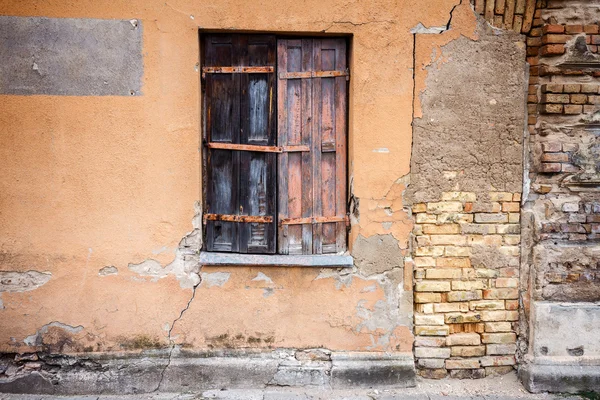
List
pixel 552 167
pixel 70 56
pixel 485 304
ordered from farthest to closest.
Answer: pixel 485 304 → pixel 552 167 → pixel 70 56

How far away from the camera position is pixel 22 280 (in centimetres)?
382

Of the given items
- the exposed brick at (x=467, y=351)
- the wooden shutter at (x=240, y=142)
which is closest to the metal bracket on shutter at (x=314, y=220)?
the wooden shutter at (x=240, y=142)

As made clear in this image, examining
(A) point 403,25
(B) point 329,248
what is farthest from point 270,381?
(A) point 403,25

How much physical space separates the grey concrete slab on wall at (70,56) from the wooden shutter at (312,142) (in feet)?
3.67

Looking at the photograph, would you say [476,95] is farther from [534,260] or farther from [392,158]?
[534,260]

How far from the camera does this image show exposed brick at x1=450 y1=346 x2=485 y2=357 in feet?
13.0

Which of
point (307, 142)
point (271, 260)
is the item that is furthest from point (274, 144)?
point (271, 260)

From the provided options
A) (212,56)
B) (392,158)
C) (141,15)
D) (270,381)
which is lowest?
(270,381)

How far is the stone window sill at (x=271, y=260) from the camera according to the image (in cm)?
388

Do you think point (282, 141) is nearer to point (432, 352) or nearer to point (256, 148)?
point (256, 148)

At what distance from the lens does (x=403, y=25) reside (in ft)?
12.6

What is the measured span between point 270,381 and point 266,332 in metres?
0.36

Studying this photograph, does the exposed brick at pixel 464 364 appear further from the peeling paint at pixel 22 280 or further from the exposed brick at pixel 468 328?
the peeling paint at pixel 22 280

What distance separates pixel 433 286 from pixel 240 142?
1851 millimetres
